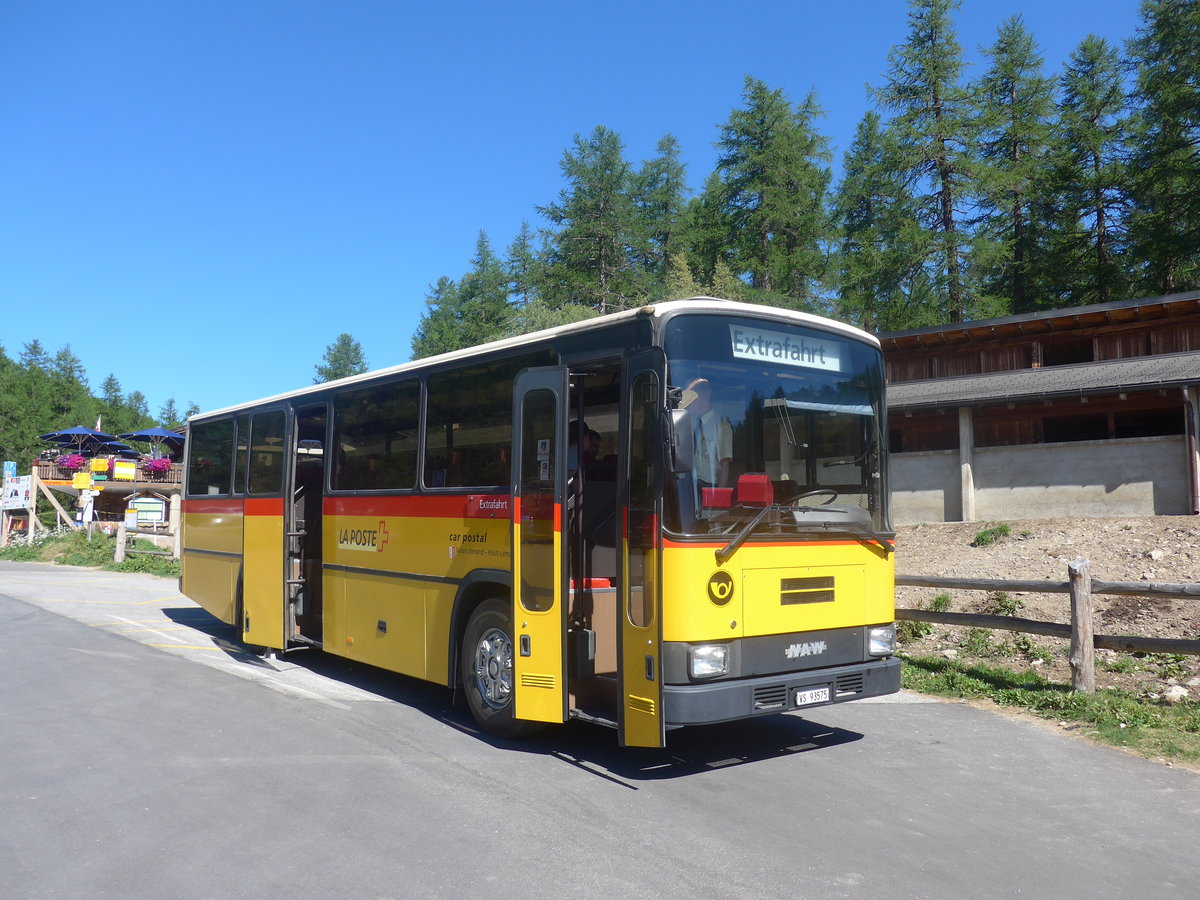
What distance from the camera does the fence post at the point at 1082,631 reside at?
29.1ft

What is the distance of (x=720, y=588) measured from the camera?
6.21 m

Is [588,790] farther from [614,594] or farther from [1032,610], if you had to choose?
[1032,610]

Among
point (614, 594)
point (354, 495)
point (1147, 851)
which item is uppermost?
point (354, 495)

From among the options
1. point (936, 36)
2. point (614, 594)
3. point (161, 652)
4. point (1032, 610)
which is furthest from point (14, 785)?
point (936, 36)

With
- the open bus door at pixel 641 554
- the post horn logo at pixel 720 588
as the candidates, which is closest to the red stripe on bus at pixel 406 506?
the open bus door at pixel 641 554

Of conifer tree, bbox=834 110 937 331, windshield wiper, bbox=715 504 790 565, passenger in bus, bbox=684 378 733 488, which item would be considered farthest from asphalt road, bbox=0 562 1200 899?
conifer tree, bbox=834 110 937 331

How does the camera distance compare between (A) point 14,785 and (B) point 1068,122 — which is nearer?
(A) point 14,785

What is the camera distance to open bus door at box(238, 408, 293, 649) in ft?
35.6

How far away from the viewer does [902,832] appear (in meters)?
5.42

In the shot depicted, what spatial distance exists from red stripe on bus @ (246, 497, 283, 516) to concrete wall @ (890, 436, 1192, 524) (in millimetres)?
15423

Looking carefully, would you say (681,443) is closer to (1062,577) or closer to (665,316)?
(665,316)

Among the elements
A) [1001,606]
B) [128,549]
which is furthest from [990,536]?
[128,549]

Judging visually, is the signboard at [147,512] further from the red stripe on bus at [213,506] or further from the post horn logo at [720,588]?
the post horn logo at [720,588]

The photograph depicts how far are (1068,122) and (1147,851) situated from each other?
40750mm
